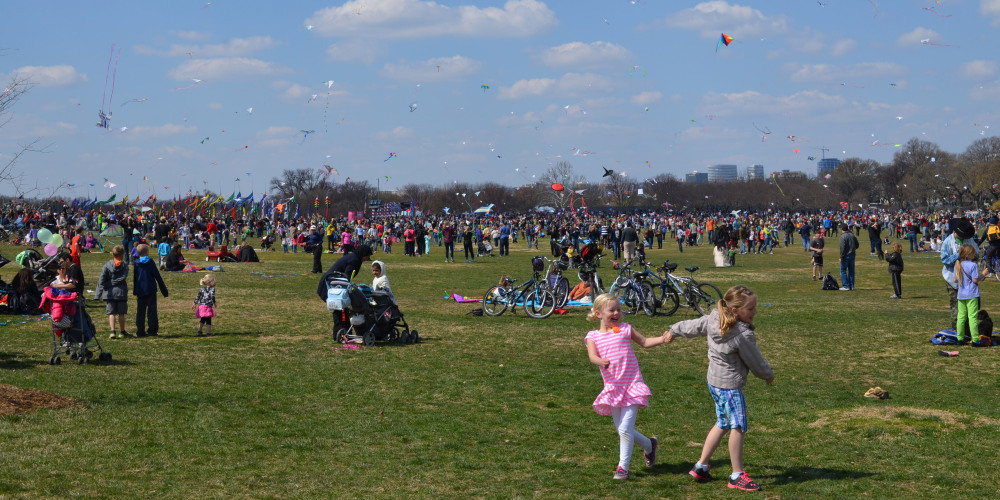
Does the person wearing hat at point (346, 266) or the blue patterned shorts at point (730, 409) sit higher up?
the person wearing hat at point (346, 266)

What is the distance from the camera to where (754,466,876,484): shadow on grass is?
6.43m

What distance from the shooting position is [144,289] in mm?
13914

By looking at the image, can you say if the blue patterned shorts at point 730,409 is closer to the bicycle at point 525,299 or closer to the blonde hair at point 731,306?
the blonde hair at point 731,306

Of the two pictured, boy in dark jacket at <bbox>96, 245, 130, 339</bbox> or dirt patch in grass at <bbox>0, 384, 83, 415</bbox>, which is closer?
dirt patch in grass at <bbox>0, 384, 83, 415</bbox>

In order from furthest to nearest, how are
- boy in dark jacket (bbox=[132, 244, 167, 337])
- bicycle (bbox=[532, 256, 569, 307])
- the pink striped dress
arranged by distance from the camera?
bicycle (bbox=[532, 256, 569, 307]) → boy in dark jacket (bbox=[132, 244, 167, 337]) → the pink striped dress

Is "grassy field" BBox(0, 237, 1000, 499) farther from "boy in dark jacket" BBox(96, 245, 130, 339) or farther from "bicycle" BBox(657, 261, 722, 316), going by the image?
"bicycle" BBox(657, 261, 722, 316)

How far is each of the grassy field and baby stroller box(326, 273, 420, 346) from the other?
0.38 m

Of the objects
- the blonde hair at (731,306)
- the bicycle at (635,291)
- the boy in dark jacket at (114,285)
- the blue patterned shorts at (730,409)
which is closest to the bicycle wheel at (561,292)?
the bicycle at (635,291)

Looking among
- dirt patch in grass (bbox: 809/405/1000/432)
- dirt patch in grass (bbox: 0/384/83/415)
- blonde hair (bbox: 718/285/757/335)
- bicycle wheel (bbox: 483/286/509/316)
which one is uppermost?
blonde hair (bbox: 718/285/757/335)

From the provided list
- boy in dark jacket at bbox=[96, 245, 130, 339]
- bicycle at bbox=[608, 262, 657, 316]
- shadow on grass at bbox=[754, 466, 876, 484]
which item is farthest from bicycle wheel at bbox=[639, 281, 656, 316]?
shadow on grass at bbox=[754, 466, 876, 484]

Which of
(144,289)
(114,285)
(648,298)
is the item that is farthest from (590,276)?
(114,285)

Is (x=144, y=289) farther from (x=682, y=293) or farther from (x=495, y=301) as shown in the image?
(x=682, y=293)

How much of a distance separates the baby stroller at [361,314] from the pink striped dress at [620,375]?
286 inches

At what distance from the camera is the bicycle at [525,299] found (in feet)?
55.7
